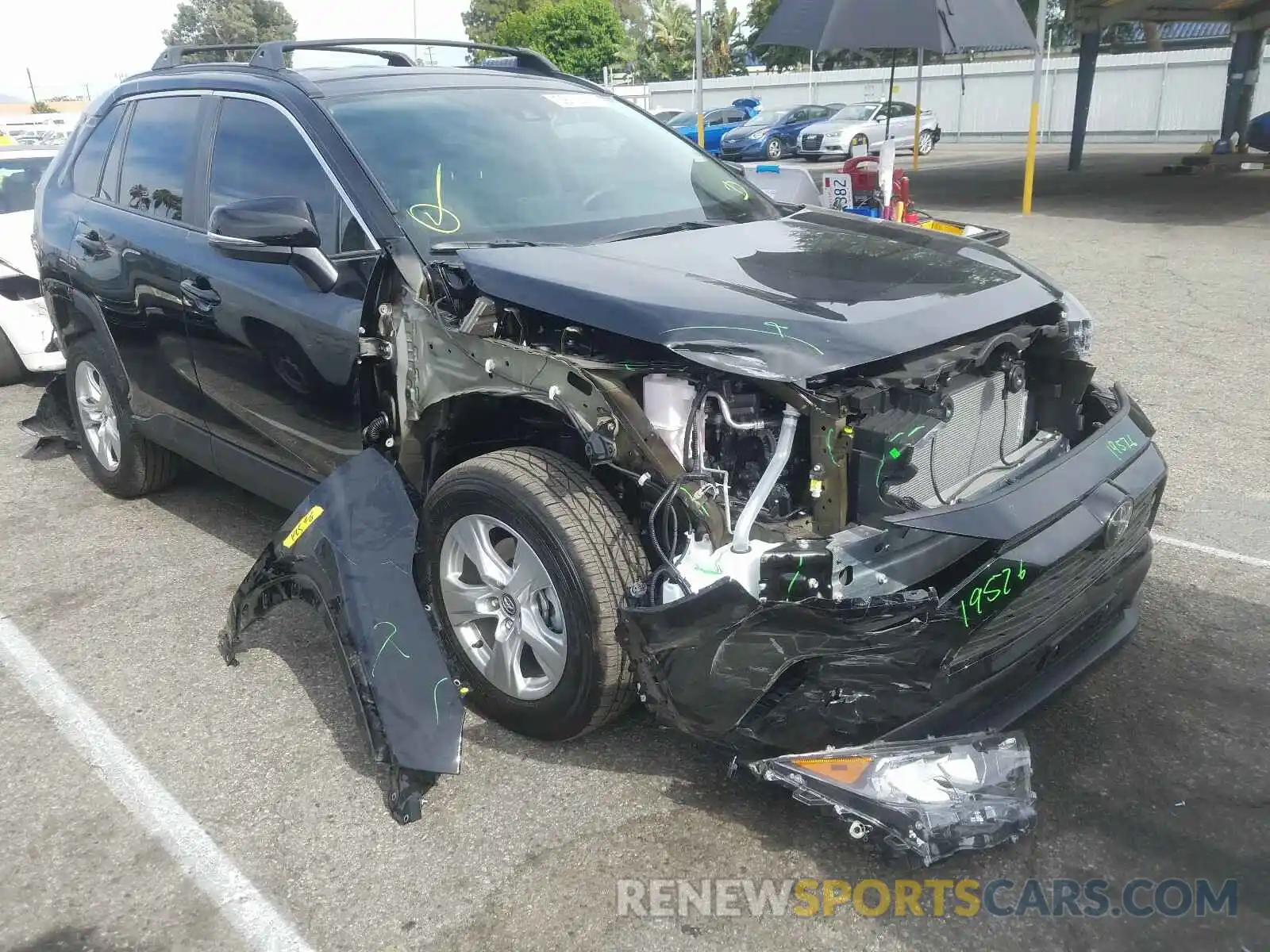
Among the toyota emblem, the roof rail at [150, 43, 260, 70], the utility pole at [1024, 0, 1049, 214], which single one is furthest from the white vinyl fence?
the toyota emblem

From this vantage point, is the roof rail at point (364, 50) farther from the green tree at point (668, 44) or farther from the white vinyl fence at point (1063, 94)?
the green tree at point (668, 44)

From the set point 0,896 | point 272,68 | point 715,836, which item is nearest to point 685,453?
point 715,836

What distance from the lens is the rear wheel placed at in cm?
750

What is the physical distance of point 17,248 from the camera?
724 centimetres

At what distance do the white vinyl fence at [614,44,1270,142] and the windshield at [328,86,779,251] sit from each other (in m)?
23.2

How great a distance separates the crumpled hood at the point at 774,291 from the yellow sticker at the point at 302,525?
33.6 inches

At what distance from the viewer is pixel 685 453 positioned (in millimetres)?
2615

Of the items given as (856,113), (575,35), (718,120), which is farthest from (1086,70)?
(575,35)

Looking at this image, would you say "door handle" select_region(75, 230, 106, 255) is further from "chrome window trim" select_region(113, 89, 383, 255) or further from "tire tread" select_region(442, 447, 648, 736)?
"tire tread" select_region(442, 447, 648, 736)

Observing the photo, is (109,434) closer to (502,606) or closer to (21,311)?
(21,311)

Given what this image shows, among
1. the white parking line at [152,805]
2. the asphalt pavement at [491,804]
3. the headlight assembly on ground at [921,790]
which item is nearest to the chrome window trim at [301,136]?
the asphalt pavement at [491,804]

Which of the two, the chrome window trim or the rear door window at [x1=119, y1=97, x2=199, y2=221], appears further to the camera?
the rear door window at [x1=119, y1=97, x2=199, y2=221]

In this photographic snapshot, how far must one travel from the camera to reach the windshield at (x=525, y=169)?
340cm

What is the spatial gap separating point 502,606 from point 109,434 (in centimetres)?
316
